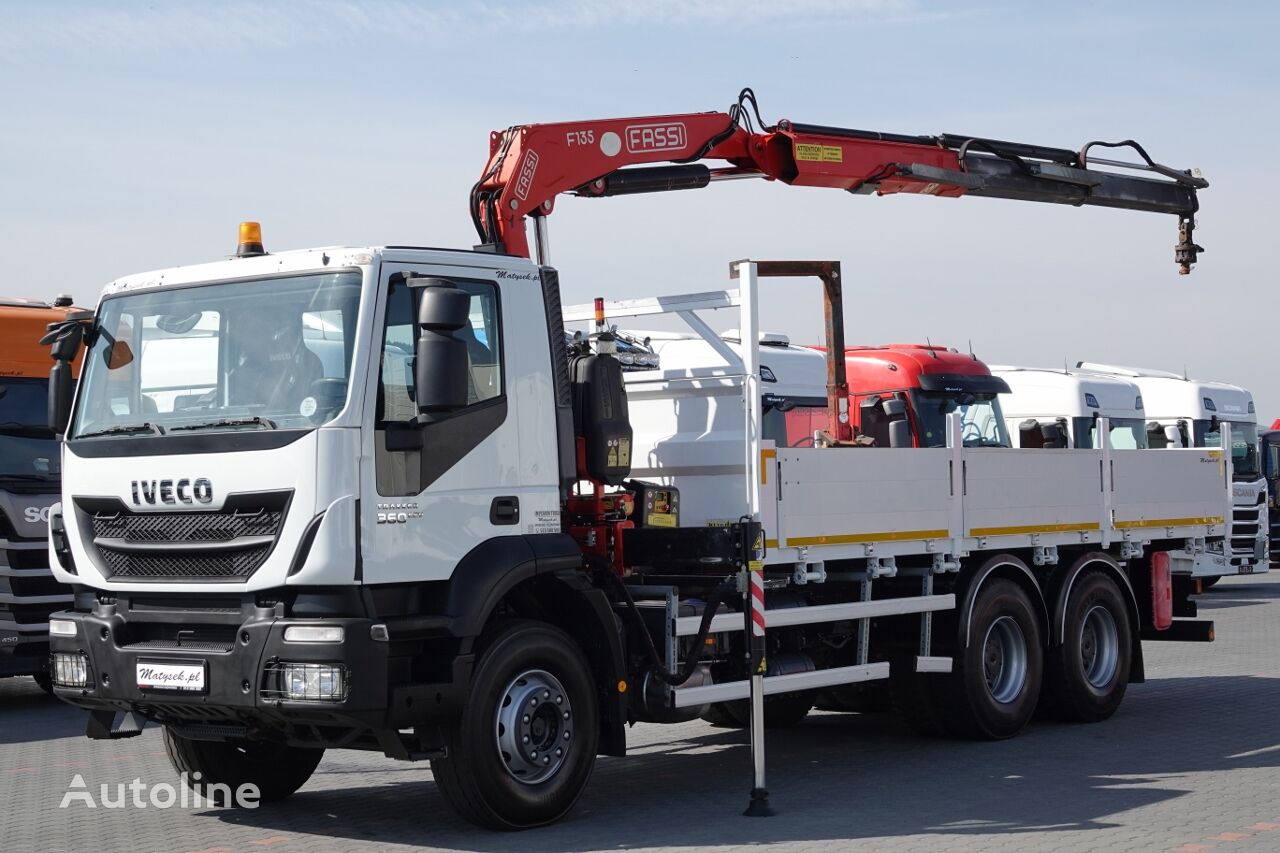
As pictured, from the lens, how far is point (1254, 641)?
17938 millimetres

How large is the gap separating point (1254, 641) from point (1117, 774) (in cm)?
930

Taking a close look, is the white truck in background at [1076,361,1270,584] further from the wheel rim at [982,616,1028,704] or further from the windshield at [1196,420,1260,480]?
the wheel rim at [982,616,1028,704]

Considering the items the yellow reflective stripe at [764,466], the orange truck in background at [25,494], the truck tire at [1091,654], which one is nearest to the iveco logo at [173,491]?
the yellow reflective stripe at [764,466]

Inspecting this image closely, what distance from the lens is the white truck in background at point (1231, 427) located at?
24.3m

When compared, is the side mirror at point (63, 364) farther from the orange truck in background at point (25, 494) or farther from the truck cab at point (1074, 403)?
the truck cab at point (1074, 403)

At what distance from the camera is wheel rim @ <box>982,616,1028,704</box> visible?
11.1m

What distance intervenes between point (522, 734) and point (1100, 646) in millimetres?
5993

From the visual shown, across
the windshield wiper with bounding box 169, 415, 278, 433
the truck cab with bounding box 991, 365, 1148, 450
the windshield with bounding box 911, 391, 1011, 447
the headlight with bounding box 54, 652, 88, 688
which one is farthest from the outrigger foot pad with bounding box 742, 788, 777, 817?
the truck cab with bounding box 991, 365, 1148, 450

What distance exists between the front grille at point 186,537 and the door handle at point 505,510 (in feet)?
3.56

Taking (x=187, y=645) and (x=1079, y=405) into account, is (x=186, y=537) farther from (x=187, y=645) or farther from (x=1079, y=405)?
(x=1079, y=405)

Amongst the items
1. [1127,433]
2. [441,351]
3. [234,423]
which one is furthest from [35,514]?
[1127,433]

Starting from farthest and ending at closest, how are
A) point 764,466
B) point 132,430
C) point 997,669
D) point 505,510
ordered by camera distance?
1. point 997,669
2. point 764,466
3. point 505,510
4. point 132,430

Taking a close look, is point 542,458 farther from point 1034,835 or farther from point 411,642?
point 1034,835

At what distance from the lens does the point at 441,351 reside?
23.8 feet
